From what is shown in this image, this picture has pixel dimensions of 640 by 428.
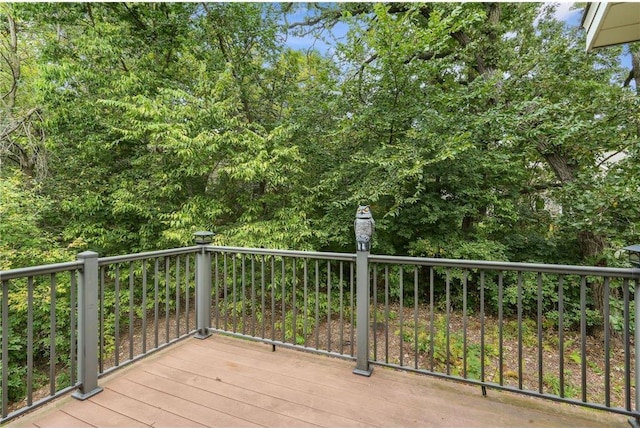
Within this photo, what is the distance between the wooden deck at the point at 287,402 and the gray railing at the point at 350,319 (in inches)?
4.2

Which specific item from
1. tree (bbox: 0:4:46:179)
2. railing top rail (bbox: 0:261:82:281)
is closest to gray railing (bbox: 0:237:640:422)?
railing top rail (bbox: 0:261:82:281)

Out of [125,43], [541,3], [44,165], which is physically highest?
[541,3]

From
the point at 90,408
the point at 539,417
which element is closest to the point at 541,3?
the point at 539,417

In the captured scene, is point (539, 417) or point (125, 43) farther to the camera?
point (125, 43)

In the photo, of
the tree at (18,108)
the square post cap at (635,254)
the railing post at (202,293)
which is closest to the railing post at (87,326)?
the railing post at (202,293)

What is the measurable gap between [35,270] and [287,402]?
173cm

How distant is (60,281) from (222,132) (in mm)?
3547

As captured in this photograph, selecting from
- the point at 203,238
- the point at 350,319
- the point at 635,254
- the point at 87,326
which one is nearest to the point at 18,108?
the point at 203,238

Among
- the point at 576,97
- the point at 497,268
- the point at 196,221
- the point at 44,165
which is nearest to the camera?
the point at 497,268

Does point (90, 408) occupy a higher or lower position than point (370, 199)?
lower

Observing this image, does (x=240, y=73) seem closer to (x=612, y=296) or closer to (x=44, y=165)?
(x=44, y=165)

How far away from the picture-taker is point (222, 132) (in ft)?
15.4

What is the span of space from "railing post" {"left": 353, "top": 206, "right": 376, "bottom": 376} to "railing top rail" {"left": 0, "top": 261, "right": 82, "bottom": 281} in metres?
1.92

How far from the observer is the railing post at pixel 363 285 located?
228cm
